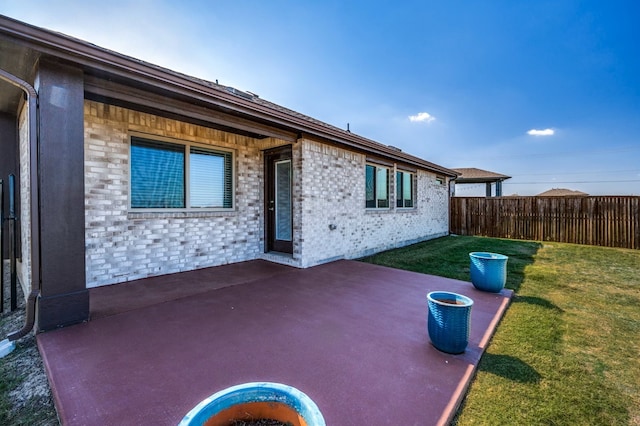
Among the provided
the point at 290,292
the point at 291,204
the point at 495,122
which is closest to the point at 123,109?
the point at 291,204

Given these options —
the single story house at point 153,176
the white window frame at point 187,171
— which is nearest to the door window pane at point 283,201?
the single story house at point 153,176

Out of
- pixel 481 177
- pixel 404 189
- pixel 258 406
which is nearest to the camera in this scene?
pixel 258 406

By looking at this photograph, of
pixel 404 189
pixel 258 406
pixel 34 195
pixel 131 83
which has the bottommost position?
pixel 258 406

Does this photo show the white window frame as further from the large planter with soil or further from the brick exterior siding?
the large planter with soil

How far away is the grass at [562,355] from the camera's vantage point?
1875 mm

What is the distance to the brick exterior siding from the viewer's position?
4.38 m

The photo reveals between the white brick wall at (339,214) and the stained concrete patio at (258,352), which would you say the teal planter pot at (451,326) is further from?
the white brick wall at (339,214)

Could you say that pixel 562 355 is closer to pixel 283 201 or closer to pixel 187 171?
pixel 283 201

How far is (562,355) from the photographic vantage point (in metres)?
2.63

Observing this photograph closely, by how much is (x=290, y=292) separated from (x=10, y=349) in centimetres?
302

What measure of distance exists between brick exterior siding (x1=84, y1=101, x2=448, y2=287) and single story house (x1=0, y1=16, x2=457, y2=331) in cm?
2

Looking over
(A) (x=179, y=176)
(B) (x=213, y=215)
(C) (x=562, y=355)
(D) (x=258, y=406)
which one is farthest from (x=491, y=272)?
(A) (x=179, y=176)

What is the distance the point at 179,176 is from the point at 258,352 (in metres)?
4.08

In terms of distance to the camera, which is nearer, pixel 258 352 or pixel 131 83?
pixel 258 352
